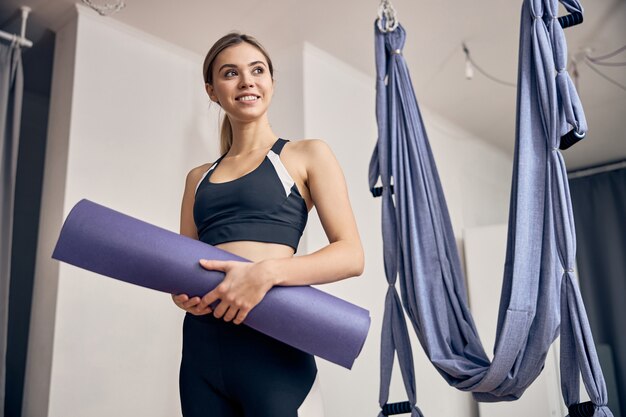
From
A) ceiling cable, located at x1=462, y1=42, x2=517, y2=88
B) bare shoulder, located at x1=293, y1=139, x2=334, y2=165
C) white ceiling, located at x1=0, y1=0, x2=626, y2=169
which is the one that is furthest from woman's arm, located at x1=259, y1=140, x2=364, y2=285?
ceiling cable, located at x1=462, y1=42, x2=517, y2=88

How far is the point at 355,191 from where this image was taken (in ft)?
9.94

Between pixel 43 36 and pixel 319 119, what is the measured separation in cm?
128

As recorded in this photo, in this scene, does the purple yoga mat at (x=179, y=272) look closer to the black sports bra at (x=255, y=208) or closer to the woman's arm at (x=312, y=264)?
the woman's arm at (x=312, y=264)

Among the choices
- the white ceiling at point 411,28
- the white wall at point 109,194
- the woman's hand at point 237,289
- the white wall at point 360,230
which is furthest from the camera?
the white wall at point 360,230

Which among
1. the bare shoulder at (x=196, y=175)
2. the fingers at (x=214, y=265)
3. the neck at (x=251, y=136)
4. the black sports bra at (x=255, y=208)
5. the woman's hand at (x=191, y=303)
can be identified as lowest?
the woman's hand at (x=191, y=303)

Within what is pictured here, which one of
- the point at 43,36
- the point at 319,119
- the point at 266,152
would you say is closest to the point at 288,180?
the point at 266,152

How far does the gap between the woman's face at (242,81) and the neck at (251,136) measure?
0.07ft

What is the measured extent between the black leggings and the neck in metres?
0.35

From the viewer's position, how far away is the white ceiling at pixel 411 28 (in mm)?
2580

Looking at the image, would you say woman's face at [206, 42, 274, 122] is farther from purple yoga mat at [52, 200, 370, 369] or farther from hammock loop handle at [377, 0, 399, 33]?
hammock loop handle at [377, 0, 399, 33]

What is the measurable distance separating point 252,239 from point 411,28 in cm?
208

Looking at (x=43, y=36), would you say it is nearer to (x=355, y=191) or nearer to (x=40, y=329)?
(x=40, y=329)

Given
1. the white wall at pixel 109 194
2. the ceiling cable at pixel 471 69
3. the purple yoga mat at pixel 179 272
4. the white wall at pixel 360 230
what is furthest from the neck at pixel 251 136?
the ceiling cable at pixel 471 69

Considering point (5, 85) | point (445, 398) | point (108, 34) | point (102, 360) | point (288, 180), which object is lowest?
point (445, 398)
